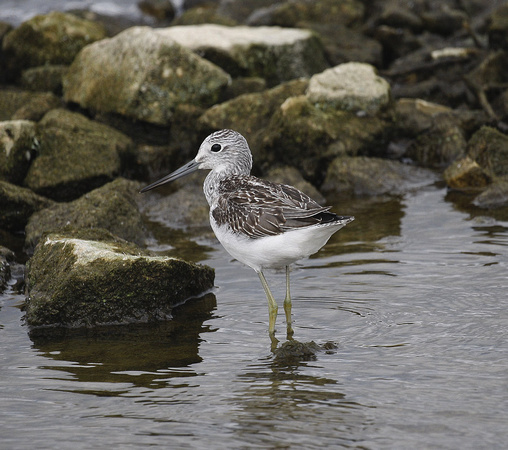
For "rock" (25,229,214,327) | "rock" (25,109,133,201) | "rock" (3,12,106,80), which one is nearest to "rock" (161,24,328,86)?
"rock" (3,12,106,80)

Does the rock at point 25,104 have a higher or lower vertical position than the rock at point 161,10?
lower

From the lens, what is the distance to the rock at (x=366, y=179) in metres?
11.5

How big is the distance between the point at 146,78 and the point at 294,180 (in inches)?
138

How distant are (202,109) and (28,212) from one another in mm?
4024

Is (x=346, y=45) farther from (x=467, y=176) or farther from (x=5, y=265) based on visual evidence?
(x=5, y=265)

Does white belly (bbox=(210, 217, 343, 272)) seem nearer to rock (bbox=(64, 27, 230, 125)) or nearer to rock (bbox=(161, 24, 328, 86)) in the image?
rock (bbox=(64, 27, 230, 125))

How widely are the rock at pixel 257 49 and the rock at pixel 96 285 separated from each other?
25.2ft

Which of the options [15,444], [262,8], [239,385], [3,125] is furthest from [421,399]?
[262,8]

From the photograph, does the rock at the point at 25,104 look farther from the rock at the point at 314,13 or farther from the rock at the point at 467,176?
the rock at the point at 314,13

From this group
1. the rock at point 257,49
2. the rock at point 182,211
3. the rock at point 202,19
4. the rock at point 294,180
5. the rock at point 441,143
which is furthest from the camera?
the rock at point 202,19

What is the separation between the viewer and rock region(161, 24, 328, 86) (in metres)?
14.4

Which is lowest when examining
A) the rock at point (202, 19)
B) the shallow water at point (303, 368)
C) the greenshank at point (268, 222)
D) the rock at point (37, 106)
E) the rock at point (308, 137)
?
the shallow water at point (303, 368)

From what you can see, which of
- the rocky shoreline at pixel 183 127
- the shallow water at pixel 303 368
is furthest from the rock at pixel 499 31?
the shallow water at pixel 303 368

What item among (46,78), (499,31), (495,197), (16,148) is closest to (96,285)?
(16,148)
